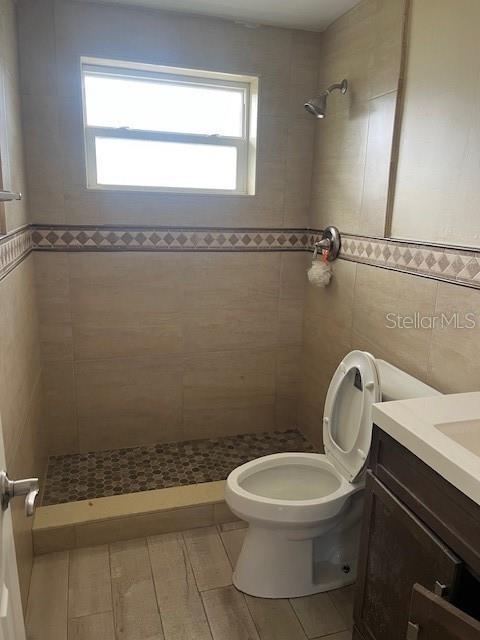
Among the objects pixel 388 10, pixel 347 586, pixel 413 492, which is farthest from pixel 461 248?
pixel 347 586

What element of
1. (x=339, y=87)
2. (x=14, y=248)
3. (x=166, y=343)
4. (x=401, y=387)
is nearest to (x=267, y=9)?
(x=339, y=87)

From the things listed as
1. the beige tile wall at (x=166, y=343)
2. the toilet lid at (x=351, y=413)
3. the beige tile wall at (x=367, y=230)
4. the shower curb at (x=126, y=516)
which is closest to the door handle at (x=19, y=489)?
the toilet lid at (x=351, y=413)

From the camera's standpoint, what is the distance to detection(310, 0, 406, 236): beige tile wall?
1894 mm

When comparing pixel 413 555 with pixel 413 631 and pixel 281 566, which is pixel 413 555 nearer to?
pixel 413 631

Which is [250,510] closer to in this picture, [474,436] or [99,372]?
[474,436]

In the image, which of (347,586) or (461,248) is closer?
(461,248)

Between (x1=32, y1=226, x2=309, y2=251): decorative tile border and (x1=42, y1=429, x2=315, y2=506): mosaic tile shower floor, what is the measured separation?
1100 mm

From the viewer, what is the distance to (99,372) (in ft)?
8.26

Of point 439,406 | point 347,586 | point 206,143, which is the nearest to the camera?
point 439,406

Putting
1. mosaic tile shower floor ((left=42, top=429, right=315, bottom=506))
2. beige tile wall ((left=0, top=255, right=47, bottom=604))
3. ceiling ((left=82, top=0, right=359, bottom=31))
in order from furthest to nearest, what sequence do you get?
mosaic tile shower floor ((left=42, top=429, right=315, bottom=506))
ceiling ((left=82, top=0, right=359, bottom=31))
beige tile wall ((left=0, top=255, right=47, bottom=604))

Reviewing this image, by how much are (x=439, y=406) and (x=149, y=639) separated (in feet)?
3.98

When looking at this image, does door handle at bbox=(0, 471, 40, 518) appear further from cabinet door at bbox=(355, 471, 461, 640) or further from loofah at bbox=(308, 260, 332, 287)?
loofah at bbox=(308, 260, 332, 287)

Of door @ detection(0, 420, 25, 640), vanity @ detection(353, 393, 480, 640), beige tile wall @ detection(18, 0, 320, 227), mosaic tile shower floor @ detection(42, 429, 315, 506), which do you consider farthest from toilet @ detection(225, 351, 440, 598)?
beige tile wall @ detection(18, 0, 320, 227)
